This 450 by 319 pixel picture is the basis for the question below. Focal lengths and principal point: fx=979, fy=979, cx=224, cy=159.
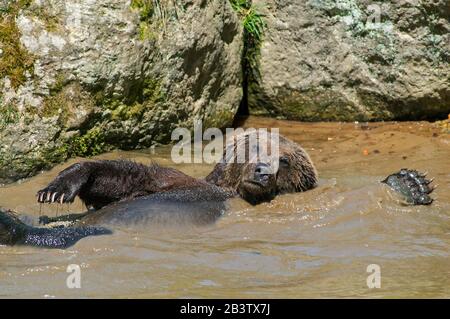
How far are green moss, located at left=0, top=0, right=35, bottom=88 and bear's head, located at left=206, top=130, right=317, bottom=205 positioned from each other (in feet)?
6.31

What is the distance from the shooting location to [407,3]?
10391 millimetres

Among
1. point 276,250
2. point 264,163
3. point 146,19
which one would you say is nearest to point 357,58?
point 146,19

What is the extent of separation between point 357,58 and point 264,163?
2.90m

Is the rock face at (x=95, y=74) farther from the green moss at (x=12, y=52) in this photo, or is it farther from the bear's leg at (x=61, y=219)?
the bear's leg at (x=61, y=219)

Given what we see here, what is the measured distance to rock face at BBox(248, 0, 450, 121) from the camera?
34.2ft

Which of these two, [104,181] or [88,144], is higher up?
[88,144]

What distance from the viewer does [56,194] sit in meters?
7.54

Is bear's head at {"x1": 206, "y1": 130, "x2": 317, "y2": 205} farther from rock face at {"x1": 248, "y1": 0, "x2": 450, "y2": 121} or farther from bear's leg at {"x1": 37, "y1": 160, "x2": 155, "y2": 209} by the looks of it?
rock face at {"x1": 248, "y1": 0, "x2": 450, "y2": 121}

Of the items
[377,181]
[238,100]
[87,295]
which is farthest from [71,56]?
[87,295]

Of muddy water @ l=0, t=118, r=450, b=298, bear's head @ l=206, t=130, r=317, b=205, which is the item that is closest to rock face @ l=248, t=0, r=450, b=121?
muddy water @ l=0, t=118, r=450, b=298

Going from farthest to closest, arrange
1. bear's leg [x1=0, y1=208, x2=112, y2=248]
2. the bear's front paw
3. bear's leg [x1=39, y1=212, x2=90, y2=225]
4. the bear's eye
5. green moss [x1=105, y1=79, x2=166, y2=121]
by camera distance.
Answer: green moss [x1=105, y1=79, x2=166, y2=121] < the bear's eye < bear's leg [x1=39, y1=212, x2=90, y2=225] < the bear's front paw < bear's leg [x1=0, y1=208, x2=112, y2=248]

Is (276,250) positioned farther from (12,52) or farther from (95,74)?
(12,52)

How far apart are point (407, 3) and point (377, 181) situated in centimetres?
243

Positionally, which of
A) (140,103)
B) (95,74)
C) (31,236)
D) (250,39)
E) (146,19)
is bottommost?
(31,236)
